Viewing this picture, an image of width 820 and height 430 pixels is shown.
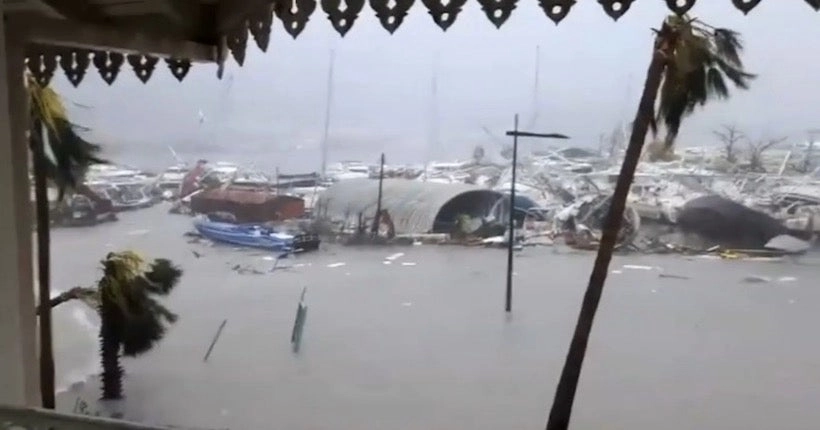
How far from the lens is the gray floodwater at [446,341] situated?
2.86 meters

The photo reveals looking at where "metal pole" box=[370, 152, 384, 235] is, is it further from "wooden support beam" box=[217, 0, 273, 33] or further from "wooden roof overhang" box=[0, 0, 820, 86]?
"wooden support beam" box=[217, 0, 273, 33]

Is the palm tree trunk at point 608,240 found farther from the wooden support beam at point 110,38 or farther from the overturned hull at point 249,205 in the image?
the wooden support beam at point 110,38

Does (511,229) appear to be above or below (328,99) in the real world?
below

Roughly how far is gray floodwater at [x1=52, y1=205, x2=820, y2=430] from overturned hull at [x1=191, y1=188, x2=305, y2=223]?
0.14 m

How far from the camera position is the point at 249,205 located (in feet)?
10.9

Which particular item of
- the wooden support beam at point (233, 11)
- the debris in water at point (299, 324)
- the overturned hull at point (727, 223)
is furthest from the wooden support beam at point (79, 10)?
the overturned hull at point (727, 223)

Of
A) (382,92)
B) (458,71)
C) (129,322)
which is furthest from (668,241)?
(129,322)

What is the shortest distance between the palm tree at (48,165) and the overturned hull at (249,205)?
0.48 meters

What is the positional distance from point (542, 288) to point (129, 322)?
162 centimetres

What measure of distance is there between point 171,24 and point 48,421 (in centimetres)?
127

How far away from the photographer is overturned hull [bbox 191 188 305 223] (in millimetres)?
3283

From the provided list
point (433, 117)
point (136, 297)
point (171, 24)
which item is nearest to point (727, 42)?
point (433, 117)

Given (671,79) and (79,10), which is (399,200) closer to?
(671,79)

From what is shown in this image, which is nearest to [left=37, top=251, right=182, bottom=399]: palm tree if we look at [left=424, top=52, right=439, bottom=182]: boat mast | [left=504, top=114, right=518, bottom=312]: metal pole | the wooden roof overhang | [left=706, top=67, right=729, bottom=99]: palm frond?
the wooden roof overhang
